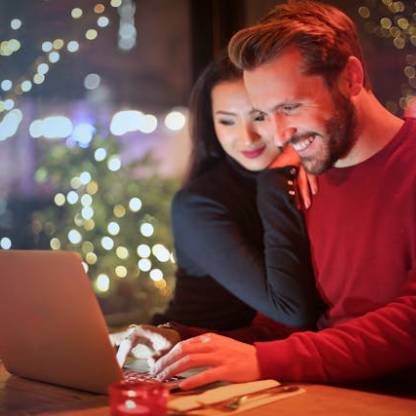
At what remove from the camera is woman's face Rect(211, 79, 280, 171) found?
2256mm

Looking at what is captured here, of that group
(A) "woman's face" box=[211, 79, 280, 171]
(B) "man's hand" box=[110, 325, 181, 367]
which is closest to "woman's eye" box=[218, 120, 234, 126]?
(A) "woman's face" box=[211, 79, 280, 171]

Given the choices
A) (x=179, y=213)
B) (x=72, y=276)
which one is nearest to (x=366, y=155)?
(x=179, y=213)

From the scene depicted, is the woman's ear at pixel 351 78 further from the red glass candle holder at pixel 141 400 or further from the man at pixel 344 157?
the red glass candle holder at pixel 141 400

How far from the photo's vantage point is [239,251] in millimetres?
2271

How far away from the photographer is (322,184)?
6.88ft

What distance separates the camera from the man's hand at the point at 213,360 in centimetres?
151

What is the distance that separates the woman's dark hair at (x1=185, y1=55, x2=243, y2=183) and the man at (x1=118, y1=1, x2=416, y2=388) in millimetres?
225

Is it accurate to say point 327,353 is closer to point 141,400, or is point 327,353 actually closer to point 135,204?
point 141,400

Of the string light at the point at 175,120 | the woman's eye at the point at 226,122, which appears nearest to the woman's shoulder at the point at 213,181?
the woman's eye at the point at 226,122

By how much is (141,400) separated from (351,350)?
0.66m

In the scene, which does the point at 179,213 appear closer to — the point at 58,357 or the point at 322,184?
the point at 322,184

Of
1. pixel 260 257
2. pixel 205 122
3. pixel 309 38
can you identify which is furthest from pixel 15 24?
pixel 260 257

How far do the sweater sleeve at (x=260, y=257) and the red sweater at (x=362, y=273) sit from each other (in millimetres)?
64

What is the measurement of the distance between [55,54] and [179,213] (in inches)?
28.2
